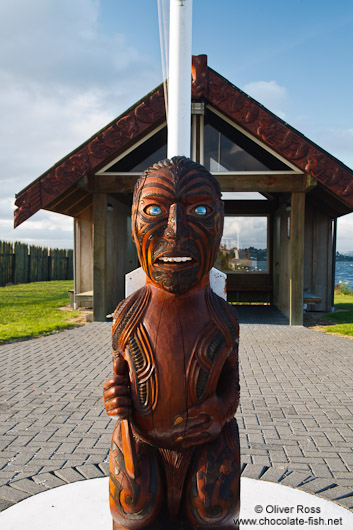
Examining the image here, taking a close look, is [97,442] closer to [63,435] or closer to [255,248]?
[63,435]

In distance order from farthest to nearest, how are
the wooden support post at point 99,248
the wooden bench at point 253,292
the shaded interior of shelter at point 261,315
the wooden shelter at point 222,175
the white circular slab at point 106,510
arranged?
the wooden bench at point 253,292, the shaded interior of shelter at point 261,315, the wooden support post at point 99,248, the wooden shelter at point 222,175, the white circular slab at point 106,510

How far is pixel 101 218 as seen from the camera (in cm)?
942

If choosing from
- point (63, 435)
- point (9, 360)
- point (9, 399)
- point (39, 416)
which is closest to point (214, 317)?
point (63, 435)

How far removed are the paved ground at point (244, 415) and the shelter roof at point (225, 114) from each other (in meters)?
2.88

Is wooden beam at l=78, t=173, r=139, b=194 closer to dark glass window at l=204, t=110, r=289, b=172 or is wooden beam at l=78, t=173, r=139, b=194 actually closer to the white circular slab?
dark glass window at l=204, t=110, r=289, b=172

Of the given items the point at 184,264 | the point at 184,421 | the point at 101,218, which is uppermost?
the point at 101,218

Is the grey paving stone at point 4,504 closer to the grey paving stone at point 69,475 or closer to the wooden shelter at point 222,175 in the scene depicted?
the grey paving stone at point 69,475

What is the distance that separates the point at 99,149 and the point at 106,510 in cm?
698

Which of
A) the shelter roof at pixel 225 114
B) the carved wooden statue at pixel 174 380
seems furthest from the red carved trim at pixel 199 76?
the carved wooden statue at pixel 174 380

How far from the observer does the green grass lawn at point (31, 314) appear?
29.8ft

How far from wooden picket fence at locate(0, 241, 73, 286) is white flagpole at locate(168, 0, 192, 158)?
1860 centimetres

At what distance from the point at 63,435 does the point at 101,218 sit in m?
6.02

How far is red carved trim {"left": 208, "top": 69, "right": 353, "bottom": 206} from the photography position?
7992mm

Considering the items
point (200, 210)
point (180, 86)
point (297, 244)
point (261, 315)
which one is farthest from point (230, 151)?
point (200, 210)
